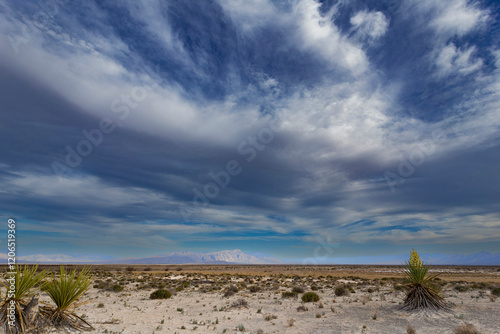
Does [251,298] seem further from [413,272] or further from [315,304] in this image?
[413,272]

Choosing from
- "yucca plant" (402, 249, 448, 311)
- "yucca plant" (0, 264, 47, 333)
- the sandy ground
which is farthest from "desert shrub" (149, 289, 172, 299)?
"yucca plant" (402, 249, 448, 311)

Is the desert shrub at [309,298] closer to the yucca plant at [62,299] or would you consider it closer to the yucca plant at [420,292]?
the yucca plant at [420,292]

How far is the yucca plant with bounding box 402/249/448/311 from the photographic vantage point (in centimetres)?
1388

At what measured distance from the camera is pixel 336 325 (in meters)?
12.8

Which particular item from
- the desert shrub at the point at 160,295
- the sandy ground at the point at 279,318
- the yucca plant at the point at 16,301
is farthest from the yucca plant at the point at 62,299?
the desert shrub at the point at 160,295

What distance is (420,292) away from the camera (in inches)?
561

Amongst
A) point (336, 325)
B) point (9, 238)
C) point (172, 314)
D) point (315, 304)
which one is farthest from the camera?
point (315, 304)

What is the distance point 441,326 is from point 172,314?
14.0 m

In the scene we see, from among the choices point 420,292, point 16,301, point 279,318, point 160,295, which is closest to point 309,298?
point 279,318

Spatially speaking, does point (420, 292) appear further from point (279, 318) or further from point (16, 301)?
point (16, 301)

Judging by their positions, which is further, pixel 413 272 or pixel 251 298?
pixel 251 298

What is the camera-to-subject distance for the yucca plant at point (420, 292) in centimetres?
1388

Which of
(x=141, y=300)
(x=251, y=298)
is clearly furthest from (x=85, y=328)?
(x=251, y=298)

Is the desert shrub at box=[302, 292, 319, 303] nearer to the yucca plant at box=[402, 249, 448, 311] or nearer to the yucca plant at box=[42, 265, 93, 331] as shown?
the yucca plant at box=[402, 249, 448, 311]
